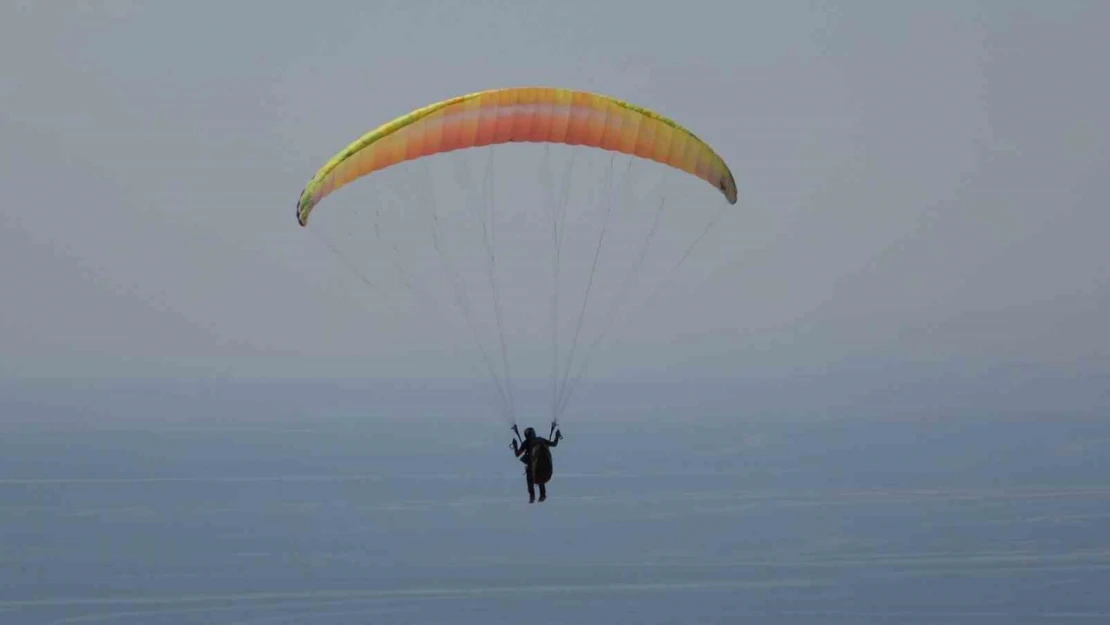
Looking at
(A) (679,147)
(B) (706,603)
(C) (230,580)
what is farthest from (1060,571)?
(A) (679,147)

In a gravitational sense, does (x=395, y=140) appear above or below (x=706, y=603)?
above

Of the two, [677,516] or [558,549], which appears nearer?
[558,549]

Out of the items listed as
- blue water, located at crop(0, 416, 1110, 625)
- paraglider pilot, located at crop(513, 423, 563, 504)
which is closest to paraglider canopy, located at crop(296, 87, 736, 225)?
paraglider pilot, located at crop(513, 423, 563, 504)

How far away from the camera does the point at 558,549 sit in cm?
13725

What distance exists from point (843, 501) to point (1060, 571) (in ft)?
231

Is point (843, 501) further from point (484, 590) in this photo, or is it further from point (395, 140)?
point (395, 140)

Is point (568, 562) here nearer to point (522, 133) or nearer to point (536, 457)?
point (536, 457)

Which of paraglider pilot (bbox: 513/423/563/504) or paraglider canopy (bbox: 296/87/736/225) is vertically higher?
paraglider canopy (bbox: 296/87/736/225)

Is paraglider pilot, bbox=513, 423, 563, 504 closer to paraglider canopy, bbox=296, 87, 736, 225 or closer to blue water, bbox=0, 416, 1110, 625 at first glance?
paraglider canopy, bbox=296, 87, 736, 225

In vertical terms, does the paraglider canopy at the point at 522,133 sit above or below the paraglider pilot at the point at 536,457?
above

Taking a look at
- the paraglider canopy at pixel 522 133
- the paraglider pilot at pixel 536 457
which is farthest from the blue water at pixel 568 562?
the paraglider canopy at pixel 522 133

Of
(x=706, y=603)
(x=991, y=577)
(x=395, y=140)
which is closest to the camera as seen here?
(x=395, y=140)

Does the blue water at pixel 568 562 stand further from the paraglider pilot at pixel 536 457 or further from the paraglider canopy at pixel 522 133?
the paraglider canopy at pixel 522 133

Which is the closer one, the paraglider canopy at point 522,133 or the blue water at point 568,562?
the paraglider canopy at point 522,133
